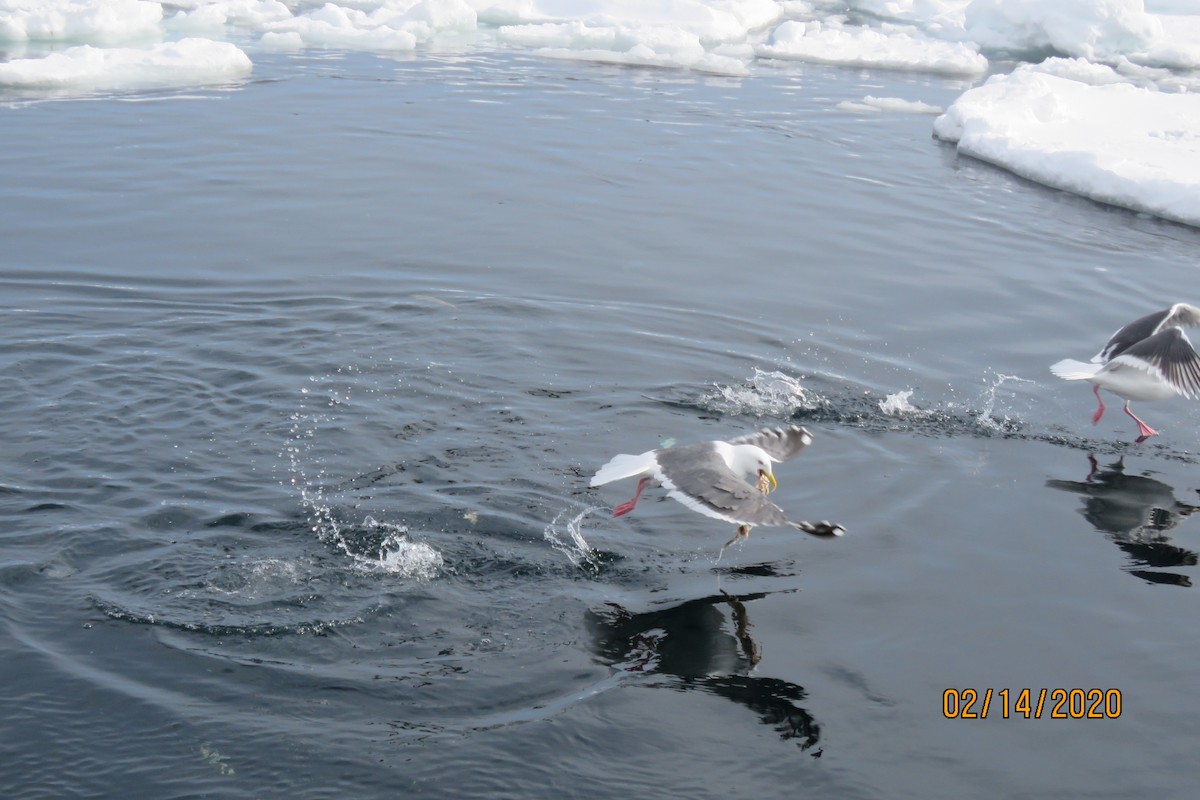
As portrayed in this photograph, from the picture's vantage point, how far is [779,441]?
9.05 m

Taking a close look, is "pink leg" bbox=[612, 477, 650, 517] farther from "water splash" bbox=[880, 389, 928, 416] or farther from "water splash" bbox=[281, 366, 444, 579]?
"water splash" bbox=[880, 389, 928, 416]

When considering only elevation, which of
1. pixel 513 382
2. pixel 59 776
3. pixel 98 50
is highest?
pixel 98 50

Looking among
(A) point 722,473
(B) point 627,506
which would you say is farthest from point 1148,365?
(B) point 627,506

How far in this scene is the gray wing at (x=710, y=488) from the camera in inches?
295

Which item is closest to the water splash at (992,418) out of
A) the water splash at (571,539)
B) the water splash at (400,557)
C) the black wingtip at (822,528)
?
the water splash at (571,539)

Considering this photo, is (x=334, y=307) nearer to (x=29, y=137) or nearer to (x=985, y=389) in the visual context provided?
(x=985, y=389)

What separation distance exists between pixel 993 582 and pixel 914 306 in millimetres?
6173

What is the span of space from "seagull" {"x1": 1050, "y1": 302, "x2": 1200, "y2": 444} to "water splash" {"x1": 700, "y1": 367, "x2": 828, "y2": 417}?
227 cm

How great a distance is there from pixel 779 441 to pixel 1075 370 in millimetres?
3437

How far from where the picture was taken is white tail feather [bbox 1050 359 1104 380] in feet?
34.7

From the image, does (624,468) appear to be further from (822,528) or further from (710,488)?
(822,528)

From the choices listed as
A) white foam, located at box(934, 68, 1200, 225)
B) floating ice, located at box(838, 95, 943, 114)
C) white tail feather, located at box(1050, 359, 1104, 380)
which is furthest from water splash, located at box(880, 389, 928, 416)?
floating ice, located at box(838, 95, 943, 114)

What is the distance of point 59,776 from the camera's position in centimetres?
568

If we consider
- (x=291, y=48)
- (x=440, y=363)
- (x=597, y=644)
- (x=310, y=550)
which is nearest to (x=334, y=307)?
(x=440, y=363)
